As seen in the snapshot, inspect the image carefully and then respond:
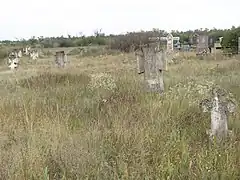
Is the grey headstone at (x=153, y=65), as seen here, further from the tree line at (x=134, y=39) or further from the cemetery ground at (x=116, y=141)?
the tree line at (x=134, y=39)

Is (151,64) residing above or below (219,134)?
above

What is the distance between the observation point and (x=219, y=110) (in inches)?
196

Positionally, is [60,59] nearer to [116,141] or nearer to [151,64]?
[151,64]

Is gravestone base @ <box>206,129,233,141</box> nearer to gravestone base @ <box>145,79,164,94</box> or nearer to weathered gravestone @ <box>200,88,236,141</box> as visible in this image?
weathered gravestone @ <box>200,88,236,141</box>

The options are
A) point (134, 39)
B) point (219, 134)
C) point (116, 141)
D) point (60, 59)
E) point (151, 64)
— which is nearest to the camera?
point (116, 141)

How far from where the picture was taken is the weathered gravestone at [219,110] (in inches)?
192

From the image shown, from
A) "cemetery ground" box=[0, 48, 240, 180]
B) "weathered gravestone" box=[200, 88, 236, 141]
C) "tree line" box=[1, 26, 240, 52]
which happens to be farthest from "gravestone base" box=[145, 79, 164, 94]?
"tree line" box=[1, 26, 240, 52]

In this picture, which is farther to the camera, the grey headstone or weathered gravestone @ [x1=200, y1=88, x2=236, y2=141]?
the grey headstone

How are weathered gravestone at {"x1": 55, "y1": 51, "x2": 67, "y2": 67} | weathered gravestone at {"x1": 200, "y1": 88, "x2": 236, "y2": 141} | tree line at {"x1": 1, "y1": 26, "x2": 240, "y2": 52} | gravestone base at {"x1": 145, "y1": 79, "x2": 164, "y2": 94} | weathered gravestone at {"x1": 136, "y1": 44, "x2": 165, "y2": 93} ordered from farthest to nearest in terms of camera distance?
1. tree line at {"x1": 1, "y1": 26, "x2": 240, "y2": 52}
2. weathered gravestone at {"x1": 55, "y1": 51, "x2": 67, "y2": 67}
3. weathered gravestone at {"x1": 136, "y1": 44, "x2": 165, "y2": 93}
4. gravestone base at {"x1": 145, "y1": 79, "x2": 164, "y2": 94}
5. weathered gravestone at {"x1": 200, "y1": 88, "x2": 236, "y2": 141}

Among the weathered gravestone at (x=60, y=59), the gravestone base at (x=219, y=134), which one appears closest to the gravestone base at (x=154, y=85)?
the gravestone base at (x=219, y=134)

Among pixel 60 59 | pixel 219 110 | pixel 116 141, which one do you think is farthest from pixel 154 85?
pixel 60 59

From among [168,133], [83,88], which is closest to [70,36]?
[83,88]

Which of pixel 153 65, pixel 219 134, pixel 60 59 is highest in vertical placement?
pixel 153 65

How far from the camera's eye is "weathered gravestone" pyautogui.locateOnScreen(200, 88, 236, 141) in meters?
4.89
